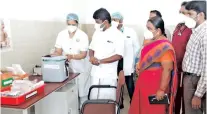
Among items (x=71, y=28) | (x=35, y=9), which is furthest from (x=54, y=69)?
(x=35, y=9)

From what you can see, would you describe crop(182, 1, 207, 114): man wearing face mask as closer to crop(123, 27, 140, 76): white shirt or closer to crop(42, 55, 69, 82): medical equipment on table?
crop(42, 55, 69, 82): medical equipment on table

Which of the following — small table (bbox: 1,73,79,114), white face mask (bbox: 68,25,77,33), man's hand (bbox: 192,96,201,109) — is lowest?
man's hand (bbox: 192,96,201,109)

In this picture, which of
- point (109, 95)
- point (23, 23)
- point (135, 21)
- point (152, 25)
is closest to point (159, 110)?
point (109, 95)

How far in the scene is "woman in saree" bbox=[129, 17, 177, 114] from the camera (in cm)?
201

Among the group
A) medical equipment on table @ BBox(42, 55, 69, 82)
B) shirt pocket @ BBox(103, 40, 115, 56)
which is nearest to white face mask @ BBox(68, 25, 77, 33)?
shirt pocket @ BBox(103, 40, 115, 56)

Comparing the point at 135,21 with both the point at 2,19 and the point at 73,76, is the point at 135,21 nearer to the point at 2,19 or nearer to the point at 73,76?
the point at 73,76

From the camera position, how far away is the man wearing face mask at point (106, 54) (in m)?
2.56

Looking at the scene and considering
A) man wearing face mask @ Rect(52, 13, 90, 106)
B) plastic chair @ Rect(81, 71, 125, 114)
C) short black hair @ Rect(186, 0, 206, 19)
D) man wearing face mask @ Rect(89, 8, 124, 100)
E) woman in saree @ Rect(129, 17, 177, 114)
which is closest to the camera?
short black hair @ Rect(186, 0, 206, 19)

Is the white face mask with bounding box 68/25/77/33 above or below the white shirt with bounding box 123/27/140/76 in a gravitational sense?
above

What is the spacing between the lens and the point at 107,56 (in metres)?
2.60

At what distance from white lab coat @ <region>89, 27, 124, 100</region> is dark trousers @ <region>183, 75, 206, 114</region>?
806mm

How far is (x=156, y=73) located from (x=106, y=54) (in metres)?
0.69

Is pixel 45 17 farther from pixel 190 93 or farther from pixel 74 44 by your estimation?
pixel 190 93

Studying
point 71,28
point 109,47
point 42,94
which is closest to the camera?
point 42,94
